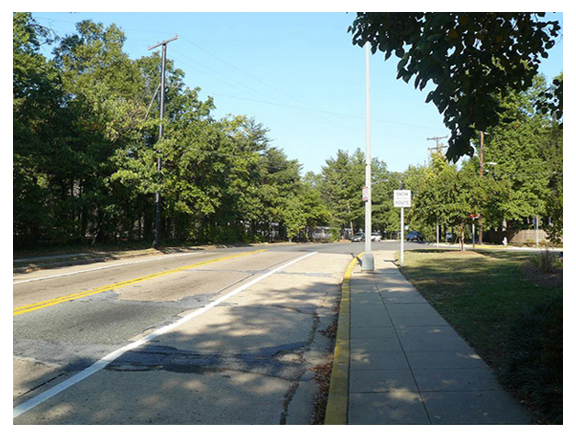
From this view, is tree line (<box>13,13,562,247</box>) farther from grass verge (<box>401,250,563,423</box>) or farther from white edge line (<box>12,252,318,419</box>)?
white edge line (<box>12,252,318,419</box>)

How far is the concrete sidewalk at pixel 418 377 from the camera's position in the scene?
4.00 m

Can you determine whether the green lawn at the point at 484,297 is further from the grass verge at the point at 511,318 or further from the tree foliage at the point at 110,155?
the tree foliage at the point at 110,155

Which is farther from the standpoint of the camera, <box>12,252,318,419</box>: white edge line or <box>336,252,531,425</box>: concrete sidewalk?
<box>12,252,318,419</box>: white edge line

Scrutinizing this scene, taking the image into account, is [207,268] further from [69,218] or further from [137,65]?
[137,65]

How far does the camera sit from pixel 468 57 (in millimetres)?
5180

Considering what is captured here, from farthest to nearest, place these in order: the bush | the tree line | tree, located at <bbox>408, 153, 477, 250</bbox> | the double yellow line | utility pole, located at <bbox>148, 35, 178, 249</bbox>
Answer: utility pole, located at <bbox>148, 35, 178, 249</bbox> < tree, located at <bbox>408, 153, 477, 250</bbox> < the tree line < the double yellow line < the bush

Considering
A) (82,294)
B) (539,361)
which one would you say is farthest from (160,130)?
(539,361)

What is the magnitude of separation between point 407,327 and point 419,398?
3.03 m

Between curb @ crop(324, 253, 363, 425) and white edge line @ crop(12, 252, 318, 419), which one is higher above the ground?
curb @ crop(324, 253, 363, 425)

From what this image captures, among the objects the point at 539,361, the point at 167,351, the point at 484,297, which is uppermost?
the point at 539,361

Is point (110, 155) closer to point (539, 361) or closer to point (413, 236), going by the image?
point (539, 361)

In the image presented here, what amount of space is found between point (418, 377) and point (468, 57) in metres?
3.53

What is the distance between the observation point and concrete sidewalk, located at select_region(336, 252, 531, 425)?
4000 millimetres

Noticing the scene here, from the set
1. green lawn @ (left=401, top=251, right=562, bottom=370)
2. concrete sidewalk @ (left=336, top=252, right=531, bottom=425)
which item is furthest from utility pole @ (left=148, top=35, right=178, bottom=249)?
concrete sidewalk @ (left=336, top=252, right=531, bottom=425)
